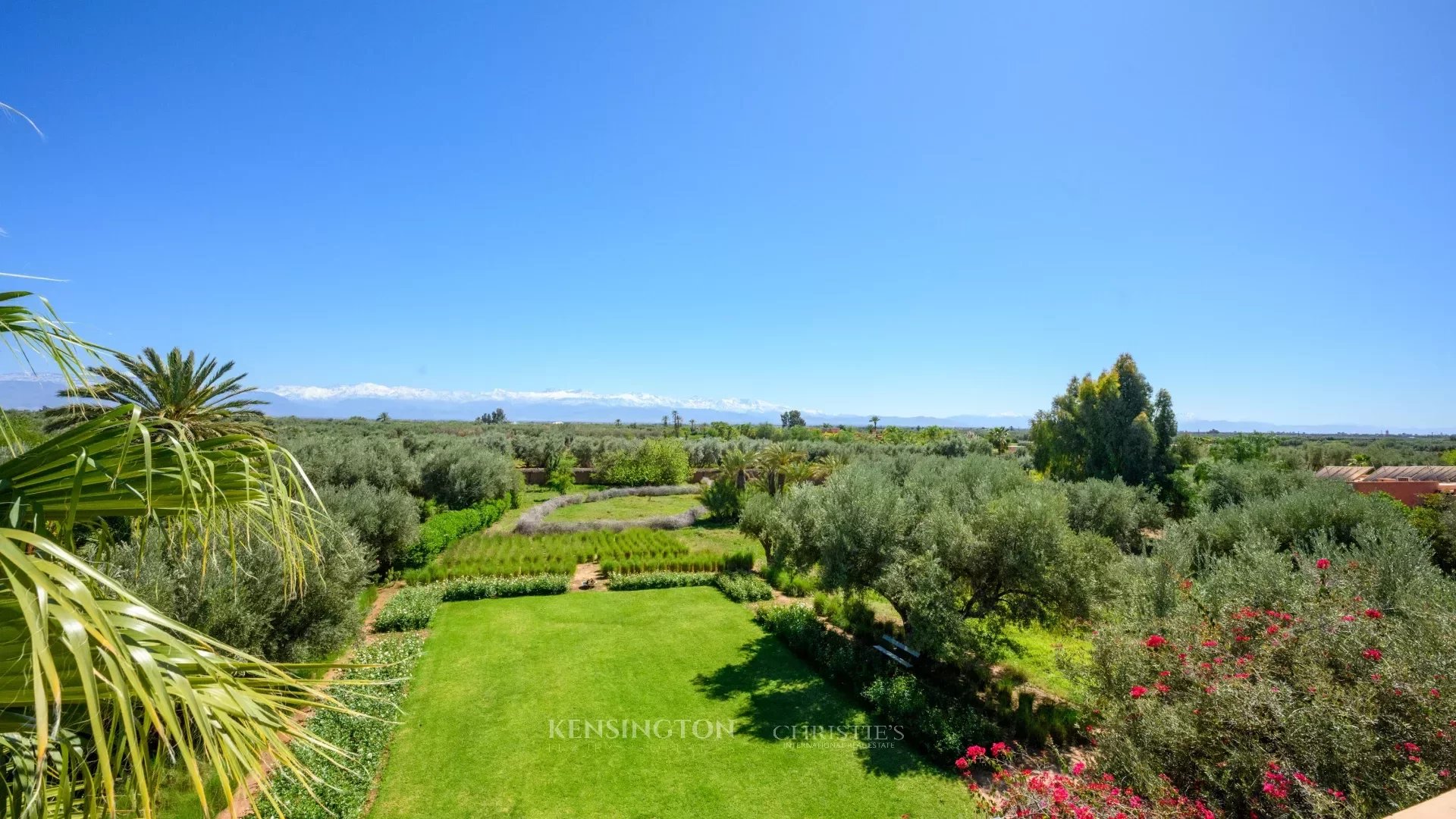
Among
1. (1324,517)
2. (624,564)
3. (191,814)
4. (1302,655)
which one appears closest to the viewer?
(1302,655)

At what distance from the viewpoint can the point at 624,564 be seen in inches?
744

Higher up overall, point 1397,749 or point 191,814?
point 1397,749

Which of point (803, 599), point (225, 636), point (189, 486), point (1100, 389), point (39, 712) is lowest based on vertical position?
point (803, 599)

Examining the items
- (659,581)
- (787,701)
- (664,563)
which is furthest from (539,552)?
(787,701)

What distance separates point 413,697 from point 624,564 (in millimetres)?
8984

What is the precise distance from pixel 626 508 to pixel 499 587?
1583 centimetres

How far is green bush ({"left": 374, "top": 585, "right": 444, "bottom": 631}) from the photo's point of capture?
44.8 ft

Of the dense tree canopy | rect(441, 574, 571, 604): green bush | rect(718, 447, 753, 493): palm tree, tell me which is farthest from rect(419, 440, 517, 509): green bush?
the dense tree canopy

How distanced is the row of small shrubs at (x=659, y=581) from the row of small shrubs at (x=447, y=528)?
22.7 ft

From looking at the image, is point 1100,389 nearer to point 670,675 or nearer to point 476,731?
point 670,675

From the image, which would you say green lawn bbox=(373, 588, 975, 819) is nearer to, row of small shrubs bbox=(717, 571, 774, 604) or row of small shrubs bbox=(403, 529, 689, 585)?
row of small shrubs bbox=(717, 571, 774, 604)

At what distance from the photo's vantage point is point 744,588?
16.8 m

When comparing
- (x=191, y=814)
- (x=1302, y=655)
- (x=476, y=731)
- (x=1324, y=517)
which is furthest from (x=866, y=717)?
(x=1324, y=517)

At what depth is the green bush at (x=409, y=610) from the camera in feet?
44.8
